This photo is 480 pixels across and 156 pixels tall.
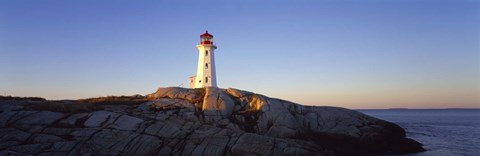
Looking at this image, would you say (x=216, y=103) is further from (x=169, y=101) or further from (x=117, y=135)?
(x=117, y=135)

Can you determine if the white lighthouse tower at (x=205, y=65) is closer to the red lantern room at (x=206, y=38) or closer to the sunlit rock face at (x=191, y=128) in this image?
the red lantern room at (x=206, y=38)

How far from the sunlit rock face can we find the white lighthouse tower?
1111 centimetres

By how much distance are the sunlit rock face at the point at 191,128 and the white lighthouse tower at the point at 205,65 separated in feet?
36.5

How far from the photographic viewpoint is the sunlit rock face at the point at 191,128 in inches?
781

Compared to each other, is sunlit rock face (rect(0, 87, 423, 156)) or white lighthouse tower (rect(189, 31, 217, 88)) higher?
white lighthouse tower (rect(189, 31, 217, 88))

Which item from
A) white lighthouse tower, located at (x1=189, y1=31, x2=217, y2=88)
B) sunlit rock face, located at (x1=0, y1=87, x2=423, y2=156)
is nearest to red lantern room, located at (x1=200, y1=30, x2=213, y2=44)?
white lighthouse tower, located at (x1=189, y1=31, x2=217, y2=88)

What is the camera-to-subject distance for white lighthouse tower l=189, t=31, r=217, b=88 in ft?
147

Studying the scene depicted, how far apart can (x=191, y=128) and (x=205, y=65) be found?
925 inches

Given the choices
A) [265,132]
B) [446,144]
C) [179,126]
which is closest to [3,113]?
[179,126]

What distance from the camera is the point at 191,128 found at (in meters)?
22.2

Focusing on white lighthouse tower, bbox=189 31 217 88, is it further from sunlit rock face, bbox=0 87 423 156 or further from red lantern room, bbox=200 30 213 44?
sunlit rock face, bbox=0 87 423 156

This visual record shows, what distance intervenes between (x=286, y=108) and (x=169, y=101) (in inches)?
381

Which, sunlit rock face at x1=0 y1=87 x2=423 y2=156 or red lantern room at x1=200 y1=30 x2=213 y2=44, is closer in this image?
sunlit rock face at x1=0 y1=87 x2=423 y2=156

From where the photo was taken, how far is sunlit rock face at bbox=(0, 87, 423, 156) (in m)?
19.8
